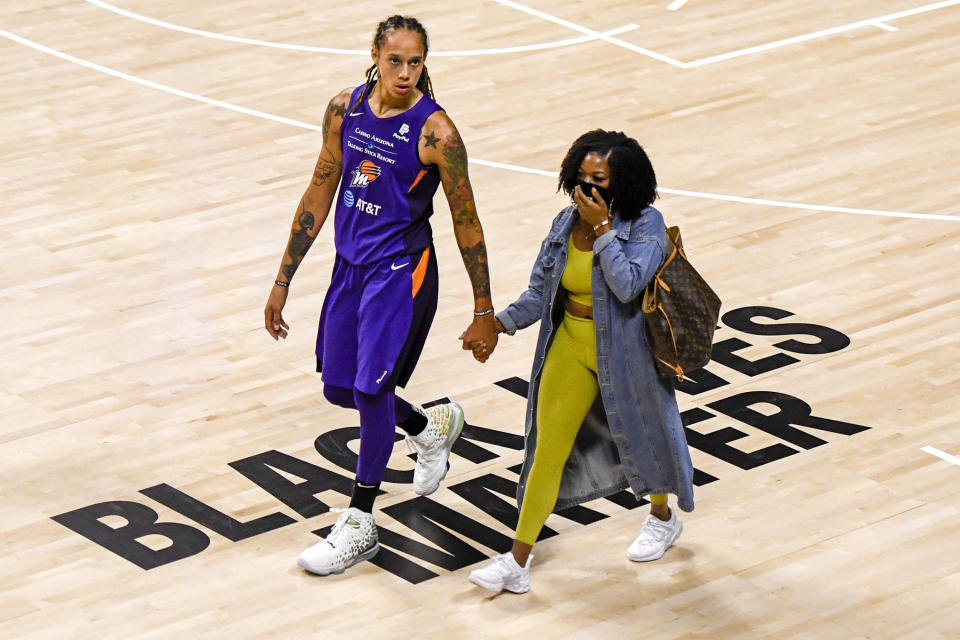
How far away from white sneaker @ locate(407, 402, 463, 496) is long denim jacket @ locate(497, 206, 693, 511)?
0.66m

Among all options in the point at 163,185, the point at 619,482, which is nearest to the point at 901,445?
the point at 619,482

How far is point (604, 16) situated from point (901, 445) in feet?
24.7

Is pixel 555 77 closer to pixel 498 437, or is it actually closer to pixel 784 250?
pixel 784 250

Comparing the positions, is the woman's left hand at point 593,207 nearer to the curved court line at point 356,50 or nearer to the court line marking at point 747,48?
the court line marking at point 747,48

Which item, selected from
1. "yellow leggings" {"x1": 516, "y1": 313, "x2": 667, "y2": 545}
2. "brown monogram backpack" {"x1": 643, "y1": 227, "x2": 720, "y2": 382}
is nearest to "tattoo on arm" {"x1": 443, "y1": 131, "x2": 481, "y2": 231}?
"yellow leggings" {"x1": 516, "y1": 313, "x2": 667, "y2": 545}

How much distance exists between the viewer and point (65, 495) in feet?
24.7

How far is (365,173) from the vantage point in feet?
22.2

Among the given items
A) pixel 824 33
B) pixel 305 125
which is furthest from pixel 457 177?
pixel 824 33

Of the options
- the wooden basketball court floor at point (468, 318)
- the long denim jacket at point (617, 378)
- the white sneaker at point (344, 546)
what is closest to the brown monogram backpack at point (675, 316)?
the long denim jacket at point (617, 378)

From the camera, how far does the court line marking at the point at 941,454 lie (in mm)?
7570

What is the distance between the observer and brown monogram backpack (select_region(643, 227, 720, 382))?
6.45 meters

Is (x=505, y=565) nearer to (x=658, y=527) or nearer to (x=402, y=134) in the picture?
(x=658, y=527)

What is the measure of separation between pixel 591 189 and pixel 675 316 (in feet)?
1.84

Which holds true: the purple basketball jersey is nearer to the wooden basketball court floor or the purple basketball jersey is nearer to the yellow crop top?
the yellow crop top
